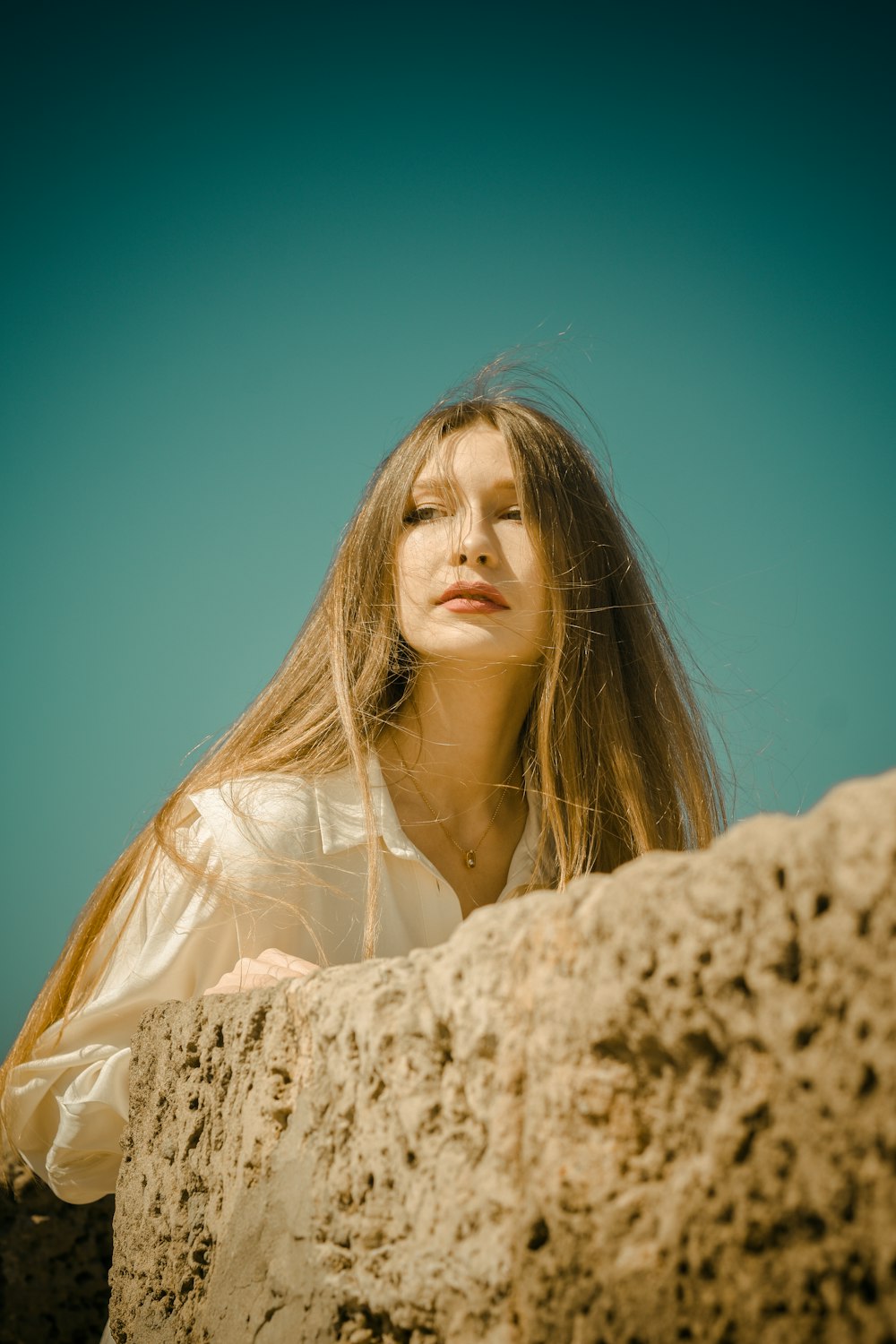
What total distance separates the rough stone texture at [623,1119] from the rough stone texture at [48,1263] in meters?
1.66

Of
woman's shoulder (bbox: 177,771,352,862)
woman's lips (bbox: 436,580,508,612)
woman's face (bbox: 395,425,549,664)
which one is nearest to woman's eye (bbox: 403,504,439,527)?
woman's face (bbox: 395,425,549,664)

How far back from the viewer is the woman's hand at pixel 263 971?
1.62 meters

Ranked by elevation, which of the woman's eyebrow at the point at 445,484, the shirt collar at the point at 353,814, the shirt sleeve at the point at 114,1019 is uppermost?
the woman's eyebrow at the point at 445,484

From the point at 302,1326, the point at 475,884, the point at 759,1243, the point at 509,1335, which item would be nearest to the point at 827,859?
the point at 759,1243

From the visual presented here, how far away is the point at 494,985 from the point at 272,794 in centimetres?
136

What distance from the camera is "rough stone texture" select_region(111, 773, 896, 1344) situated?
64 centimetres

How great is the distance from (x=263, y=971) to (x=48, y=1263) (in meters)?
1.41

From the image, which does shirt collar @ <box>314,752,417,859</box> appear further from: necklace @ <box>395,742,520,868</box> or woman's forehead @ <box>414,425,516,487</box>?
woman's forehead @ <box>414,425,516,487</box>

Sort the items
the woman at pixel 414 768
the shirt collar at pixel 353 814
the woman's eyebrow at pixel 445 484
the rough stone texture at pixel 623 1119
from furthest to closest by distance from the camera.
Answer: the woman's eyebrow at pixel 445 484, the shirt collar at pixel 353 814, the woman at pixel 414 768, the rough stone texture at pixel 623 1119

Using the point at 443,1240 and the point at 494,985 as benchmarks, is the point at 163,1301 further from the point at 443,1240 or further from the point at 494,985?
the point at 494,985

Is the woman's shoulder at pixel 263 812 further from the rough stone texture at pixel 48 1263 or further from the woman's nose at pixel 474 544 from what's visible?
the rough stone texture at pixel 48 1263

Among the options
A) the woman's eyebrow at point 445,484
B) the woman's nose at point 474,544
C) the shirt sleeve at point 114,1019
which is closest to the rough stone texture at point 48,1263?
the shirt sleeve at point 114,1019

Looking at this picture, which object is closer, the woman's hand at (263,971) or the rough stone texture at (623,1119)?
the rough stone texture at (623,1119)

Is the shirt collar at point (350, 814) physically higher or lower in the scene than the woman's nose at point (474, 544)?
lower
